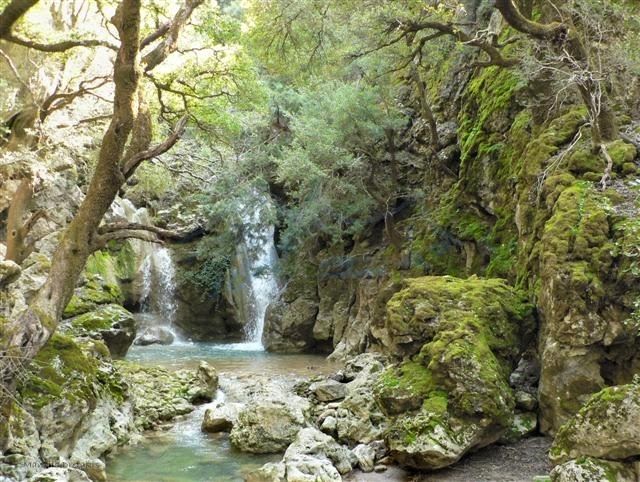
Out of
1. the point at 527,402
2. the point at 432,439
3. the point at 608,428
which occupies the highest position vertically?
the point at 608,428

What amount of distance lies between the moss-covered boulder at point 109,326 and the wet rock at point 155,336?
493 centimetres

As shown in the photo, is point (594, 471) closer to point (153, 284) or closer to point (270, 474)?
point (270, 474)

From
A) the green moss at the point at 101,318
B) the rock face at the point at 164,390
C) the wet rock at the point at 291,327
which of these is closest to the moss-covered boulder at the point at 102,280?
the green moss at the point at 101,318

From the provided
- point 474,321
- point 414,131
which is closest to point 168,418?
point 474,321

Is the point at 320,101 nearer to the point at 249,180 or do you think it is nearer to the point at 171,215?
the point at 249,180

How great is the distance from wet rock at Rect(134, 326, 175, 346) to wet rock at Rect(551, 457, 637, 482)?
17.7 metres

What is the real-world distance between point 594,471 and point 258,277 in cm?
1829

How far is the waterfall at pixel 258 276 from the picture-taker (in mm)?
22375

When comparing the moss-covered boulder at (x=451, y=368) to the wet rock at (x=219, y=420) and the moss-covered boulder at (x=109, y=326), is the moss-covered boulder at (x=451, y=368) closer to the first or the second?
the wet rock at (x=219, y=420)

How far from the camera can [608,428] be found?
5652 mm

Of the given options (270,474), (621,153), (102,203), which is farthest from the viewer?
(621,153)

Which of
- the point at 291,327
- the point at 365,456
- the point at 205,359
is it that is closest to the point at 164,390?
the point at 365,456

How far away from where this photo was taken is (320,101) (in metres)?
17.6

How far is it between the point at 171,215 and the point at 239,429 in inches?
681
